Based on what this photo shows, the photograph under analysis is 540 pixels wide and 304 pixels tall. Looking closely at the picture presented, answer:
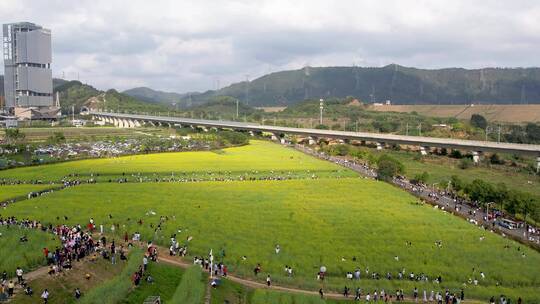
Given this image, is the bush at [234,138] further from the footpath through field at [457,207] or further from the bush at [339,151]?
the footpath through field at [457,207]

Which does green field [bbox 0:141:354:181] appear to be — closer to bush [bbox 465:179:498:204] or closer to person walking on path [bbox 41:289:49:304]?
bush [bbox 465:179:498:204]

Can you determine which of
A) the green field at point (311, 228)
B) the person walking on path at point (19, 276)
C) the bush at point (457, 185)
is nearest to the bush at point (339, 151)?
the green field at point (311, 228)

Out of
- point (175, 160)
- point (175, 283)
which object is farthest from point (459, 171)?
point (175, 283)

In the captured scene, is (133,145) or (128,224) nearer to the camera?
(128,224)

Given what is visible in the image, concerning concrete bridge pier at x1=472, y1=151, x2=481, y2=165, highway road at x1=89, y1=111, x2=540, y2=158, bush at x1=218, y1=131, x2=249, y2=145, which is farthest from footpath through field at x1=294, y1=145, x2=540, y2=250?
bush at x1=218, y1=131, x2=249, y2=145

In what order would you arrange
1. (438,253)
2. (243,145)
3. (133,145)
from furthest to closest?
(243,145) < (133,145) < (438,253)

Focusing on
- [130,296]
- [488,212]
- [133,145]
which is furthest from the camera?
[133,145]

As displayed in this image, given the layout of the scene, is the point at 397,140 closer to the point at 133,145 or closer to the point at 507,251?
the point at 133,145
